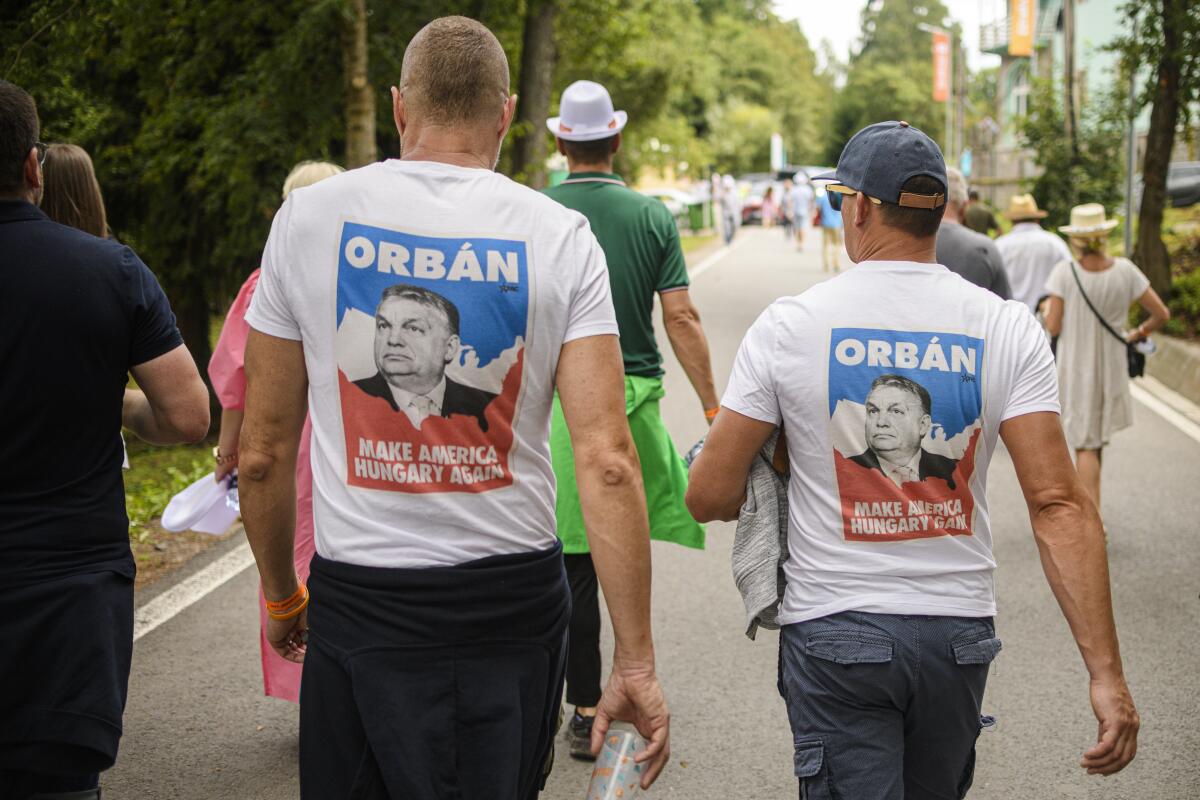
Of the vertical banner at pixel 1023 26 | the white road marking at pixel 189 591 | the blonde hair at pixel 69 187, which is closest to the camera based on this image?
the blonde hair at pixel 69 187

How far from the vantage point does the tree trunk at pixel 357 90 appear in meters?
10.5

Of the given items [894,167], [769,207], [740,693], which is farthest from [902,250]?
[769,207]

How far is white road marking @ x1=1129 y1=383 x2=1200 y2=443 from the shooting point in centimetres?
1017

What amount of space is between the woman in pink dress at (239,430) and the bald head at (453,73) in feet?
6.30

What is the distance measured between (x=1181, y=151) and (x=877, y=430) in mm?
39568

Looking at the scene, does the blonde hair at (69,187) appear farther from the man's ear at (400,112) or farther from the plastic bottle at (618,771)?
the plastic bottle at (618,771)

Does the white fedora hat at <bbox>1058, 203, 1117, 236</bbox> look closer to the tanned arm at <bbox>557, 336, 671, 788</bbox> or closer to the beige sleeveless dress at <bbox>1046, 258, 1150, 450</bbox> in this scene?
the beige sleeveless dress at <bbox>1046, 258, 1150, 450</bbox>

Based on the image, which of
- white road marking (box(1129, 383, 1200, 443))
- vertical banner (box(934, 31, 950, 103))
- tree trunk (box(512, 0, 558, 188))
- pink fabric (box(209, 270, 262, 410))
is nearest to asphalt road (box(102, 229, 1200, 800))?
pink fabric (box(209, 270, 262, 410))

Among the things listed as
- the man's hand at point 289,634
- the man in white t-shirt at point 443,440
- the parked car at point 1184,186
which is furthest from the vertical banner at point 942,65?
the man in white t-shirt at point 443,440

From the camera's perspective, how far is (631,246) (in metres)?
4.53

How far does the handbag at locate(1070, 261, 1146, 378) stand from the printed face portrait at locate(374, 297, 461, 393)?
5579 mm

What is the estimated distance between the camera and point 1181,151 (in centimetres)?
3791

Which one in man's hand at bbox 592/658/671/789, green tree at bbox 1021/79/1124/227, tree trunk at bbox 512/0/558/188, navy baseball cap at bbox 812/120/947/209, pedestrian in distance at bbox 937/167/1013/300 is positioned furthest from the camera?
green tree at bbox 1021/79/1124/227

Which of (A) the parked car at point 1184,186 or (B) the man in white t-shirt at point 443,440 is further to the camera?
(A) the parked car at point 1184,186
